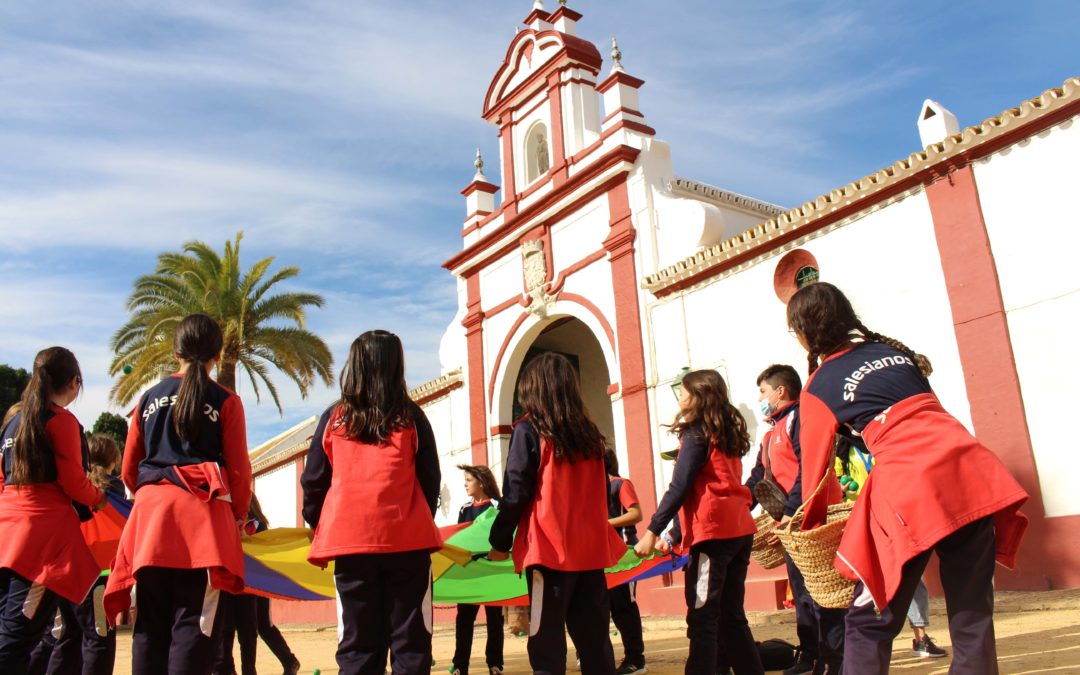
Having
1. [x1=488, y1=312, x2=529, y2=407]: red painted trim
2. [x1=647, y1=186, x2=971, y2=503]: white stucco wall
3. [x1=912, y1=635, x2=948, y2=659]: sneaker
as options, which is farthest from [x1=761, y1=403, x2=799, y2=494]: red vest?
[x1=488, y1=312, x2=529, y2=407]: red painted trim

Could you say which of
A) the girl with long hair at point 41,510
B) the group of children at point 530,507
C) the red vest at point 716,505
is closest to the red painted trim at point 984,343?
the group of children at point 530,507

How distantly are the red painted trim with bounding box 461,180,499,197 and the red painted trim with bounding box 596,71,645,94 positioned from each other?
12.9 ft

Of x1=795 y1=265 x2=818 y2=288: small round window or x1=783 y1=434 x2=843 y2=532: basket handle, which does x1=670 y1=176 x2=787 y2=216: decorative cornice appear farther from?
x1=783 y1=434 x2=843 y2=532: basket handle

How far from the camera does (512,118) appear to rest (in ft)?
57.3

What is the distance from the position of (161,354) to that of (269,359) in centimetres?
235

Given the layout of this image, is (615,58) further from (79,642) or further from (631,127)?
(79,642)

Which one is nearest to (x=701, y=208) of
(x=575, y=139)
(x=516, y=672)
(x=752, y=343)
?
(x=752, y=343)

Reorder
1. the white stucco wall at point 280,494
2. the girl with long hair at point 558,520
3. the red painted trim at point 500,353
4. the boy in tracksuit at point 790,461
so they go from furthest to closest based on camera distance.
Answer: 1. the white stucco wall at point 280,494
2. the red painted trim at point 500,353
3. the boy in tracksuit at point 790,461
4. the girl with long hair at point 558,520

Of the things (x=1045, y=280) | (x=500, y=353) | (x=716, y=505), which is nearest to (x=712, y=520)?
(x=716, y=505)

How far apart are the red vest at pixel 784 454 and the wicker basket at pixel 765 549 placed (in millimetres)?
337

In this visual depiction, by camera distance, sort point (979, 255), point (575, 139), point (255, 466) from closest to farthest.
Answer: point (979, 255) → point (575, 139) → point (255, 466)

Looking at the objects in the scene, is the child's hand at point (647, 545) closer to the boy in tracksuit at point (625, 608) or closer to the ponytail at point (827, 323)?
the boy in tracksuit at point (625, 608)

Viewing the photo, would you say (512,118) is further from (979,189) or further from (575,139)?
(979,189)

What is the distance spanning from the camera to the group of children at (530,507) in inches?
114
